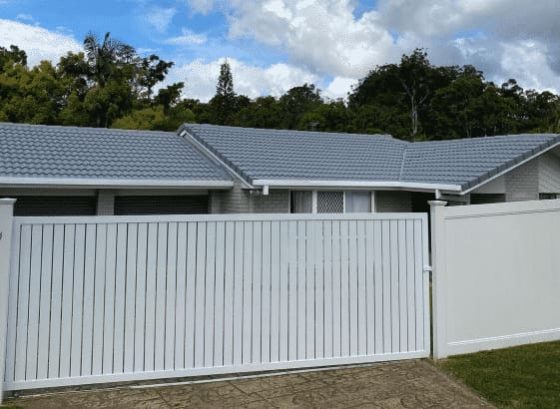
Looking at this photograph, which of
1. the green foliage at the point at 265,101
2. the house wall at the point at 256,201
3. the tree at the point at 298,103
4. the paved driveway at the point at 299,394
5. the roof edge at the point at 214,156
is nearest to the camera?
the paved driveway at the point at 299,394

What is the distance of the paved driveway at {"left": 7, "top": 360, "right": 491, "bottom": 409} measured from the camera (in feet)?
15.0

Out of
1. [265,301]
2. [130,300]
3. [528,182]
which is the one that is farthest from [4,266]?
[528,182]

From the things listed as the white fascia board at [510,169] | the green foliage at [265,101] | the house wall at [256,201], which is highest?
the green foliage at [265,101]

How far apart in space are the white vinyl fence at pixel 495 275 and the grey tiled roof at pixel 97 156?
8.06 meters

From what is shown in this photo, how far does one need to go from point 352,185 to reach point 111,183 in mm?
6007

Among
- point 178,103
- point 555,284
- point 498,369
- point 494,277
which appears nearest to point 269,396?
point 498,369

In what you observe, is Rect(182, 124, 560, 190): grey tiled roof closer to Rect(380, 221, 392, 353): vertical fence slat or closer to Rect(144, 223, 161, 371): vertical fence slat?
Rect(380, 221, 392, 353): vertical fence slat

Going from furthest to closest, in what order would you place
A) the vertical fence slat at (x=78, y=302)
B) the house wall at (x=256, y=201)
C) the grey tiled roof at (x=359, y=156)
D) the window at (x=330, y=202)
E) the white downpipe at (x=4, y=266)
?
the window at (x=330, y=202)
the grey tiled roof at (x=359, y=156)
the house wall at (x=256, y=201)
the vertical fence slat at (x=78, y=302)
the white downpipe at (x=4, y=266)

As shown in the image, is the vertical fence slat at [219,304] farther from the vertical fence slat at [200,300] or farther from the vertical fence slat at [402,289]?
the vertical fence slat at [402,289]

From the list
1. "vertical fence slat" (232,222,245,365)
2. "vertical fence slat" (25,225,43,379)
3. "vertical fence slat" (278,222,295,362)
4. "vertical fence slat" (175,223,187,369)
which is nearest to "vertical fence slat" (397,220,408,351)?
"vertical fence slat" (278,222,295,362)

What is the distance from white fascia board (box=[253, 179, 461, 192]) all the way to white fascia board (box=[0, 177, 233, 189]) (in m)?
1.52

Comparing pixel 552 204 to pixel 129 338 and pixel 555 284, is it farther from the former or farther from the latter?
pixel 129 338

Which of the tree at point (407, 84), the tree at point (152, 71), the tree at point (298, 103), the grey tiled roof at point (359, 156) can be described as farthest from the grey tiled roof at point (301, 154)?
the tree at point (407, 84)

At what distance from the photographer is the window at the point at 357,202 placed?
537 inches
